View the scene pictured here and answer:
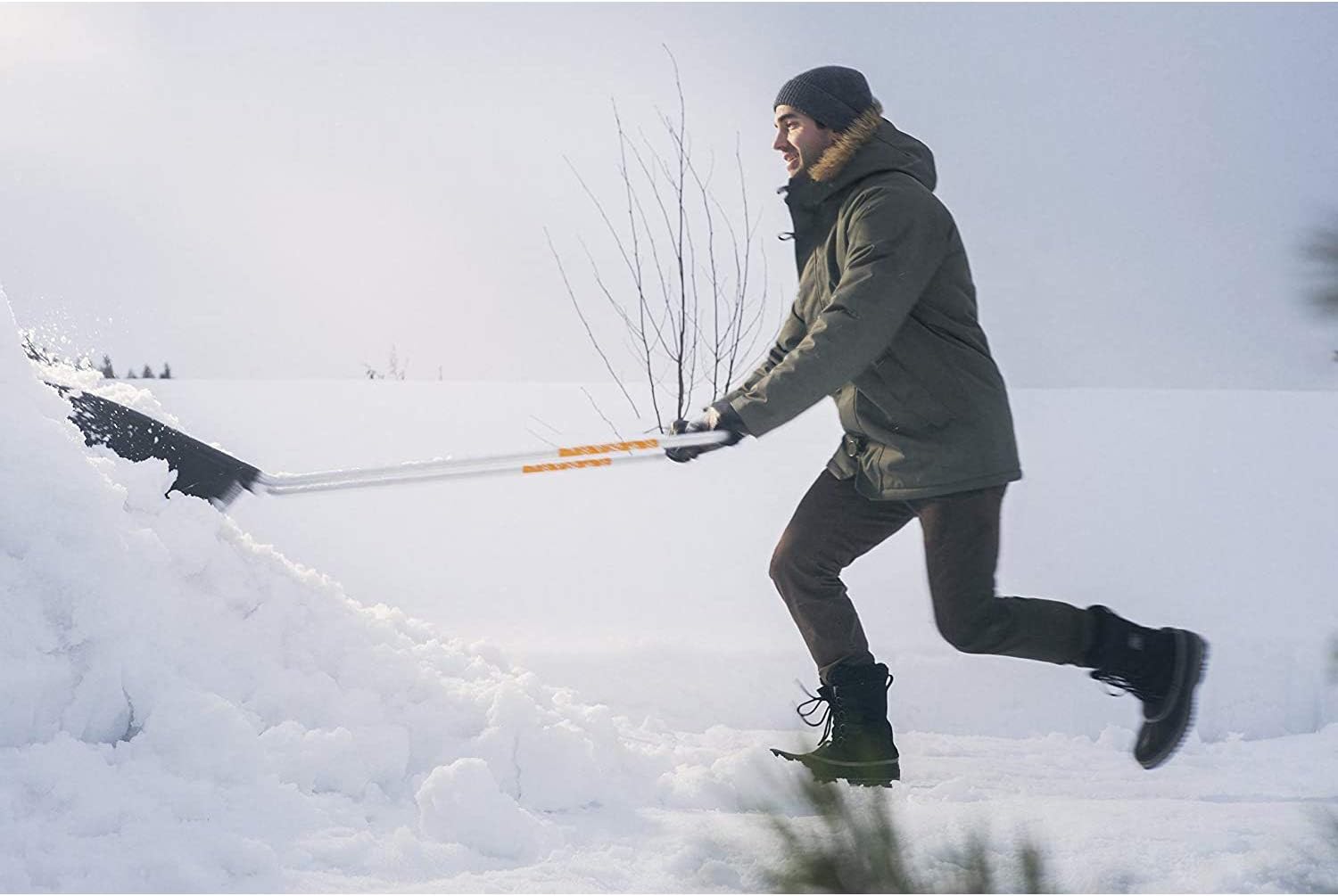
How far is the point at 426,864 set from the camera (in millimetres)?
2090

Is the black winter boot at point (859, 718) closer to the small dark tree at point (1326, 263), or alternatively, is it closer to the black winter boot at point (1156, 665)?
the black winter boot at point (1156, 665)

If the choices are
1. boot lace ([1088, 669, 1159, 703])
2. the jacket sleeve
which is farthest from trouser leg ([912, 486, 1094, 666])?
the jacket sleeve

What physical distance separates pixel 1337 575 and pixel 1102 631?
480 centimetres

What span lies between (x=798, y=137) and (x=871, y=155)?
19 centimetres

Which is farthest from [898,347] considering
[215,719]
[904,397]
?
[215,719]

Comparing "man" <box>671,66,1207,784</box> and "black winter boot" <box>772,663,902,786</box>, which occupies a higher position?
"man" <box>671,66,1207,784</box>

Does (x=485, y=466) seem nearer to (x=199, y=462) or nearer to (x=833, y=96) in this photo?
(x=199, y=462)

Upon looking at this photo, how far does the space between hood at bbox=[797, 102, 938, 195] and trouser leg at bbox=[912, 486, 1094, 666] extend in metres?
0.75

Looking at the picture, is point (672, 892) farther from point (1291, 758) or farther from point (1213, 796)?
point (1291, 758)

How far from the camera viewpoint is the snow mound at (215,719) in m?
1.99

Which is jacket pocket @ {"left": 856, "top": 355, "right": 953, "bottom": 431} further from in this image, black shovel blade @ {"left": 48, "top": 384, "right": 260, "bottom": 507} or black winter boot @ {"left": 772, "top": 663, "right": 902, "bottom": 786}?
black shovel blade @ {"left": 48, "top": 384, "right": 260, "bottom": 507}

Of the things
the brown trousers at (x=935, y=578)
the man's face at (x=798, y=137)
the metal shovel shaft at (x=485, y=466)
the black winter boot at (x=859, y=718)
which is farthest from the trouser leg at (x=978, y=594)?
the man's face at (x=798, y=137)

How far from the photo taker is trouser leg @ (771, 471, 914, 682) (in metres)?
2.86

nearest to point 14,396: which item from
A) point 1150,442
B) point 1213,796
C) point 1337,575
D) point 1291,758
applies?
point 1213,796
